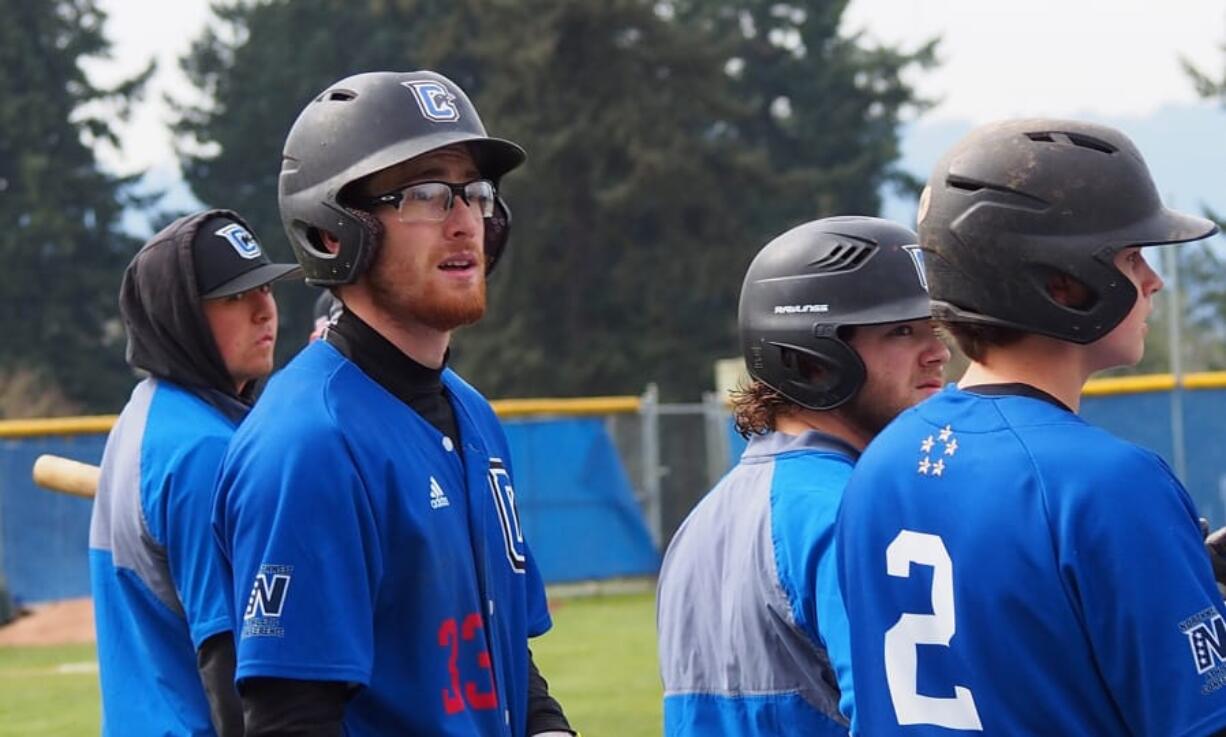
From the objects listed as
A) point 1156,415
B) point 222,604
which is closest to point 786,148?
point 1156,415

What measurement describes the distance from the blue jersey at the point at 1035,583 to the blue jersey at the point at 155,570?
79.3 inches

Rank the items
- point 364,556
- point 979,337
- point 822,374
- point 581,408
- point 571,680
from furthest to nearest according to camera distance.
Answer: point 581,408 < point 571,680 < point 822,374 < point 364,556 < point 979,337

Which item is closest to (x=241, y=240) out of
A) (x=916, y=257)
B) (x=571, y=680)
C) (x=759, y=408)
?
(x=759, y=408)

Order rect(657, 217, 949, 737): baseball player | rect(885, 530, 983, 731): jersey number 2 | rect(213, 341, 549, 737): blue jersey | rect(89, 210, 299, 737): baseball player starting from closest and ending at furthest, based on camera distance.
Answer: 1. rect(885, 530, 983, 731): jersey number 2
2. rect(213, 341, 549, 737): blue jersey
3. rect(657, 217, 949, 737): baseball player
4. rect(89, 210, 299, 737): baseball player

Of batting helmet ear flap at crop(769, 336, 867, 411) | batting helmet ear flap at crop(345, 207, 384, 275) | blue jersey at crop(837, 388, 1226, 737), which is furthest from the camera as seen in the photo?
batting helmet ear flap at crop(769, 336, 867, 411)

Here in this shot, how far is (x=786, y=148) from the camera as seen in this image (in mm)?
55875

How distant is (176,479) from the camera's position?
4.75 meters

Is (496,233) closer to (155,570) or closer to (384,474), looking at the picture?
(384,474)

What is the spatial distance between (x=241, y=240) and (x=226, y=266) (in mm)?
122

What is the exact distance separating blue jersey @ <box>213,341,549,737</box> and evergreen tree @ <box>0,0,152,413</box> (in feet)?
147

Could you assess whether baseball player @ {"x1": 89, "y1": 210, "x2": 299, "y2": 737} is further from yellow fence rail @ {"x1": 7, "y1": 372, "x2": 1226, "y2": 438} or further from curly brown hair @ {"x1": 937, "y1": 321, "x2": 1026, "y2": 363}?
yellow fence rail @ {"x1": 7, "y1": 372, "x2": 1226, "y2": 438}

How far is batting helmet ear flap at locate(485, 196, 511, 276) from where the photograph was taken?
417 cm

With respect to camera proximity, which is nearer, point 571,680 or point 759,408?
point 759,408

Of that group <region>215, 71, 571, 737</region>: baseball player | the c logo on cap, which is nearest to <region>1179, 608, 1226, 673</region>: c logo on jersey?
<region>215, 71, 571, 737</region>: baseball player
